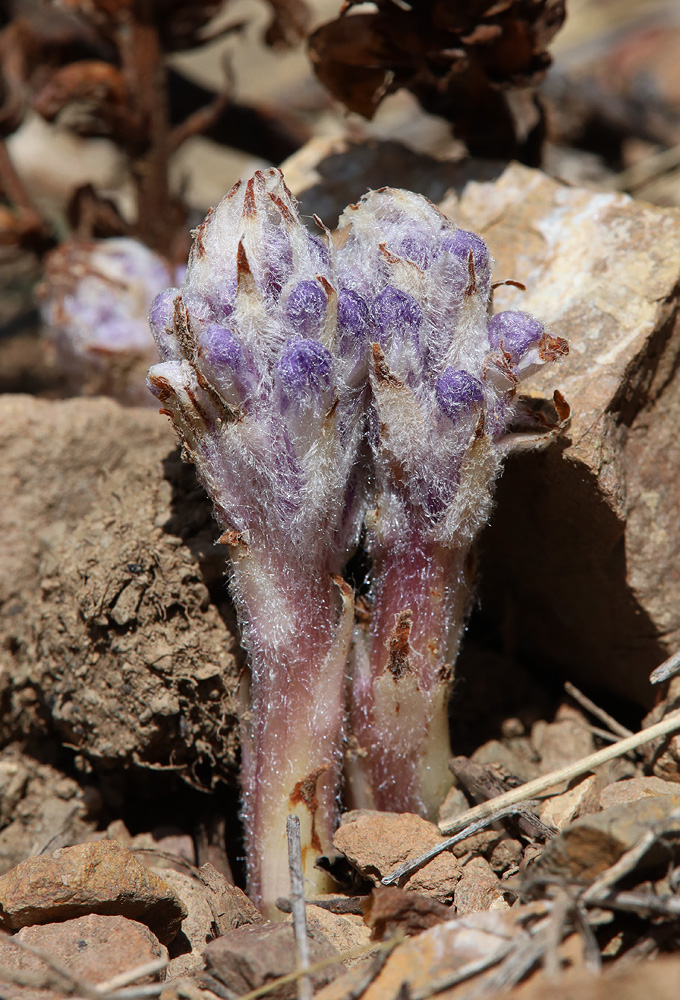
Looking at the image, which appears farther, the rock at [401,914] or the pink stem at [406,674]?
the pink stem at [406,674]

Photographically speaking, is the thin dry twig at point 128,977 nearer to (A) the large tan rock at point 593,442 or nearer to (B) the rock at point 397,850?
(B) the rock at point 397,850

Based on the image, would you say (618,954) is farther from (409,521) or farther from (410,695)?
(409,521)

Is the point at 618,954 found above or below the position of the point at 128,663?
above

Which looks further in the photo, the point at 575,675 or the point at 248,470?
the point at 575,675

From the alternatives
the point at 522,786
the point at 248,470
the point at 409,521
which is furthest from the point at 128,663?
the point at 522,786

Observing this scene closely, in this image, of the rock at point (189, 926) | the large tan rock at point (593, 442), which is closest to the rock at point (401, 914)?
the rock at point (189, 926)

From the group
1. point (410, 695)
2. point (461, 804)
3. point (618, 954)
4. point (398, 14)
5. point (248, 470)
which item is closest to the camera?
point (618, 954)
